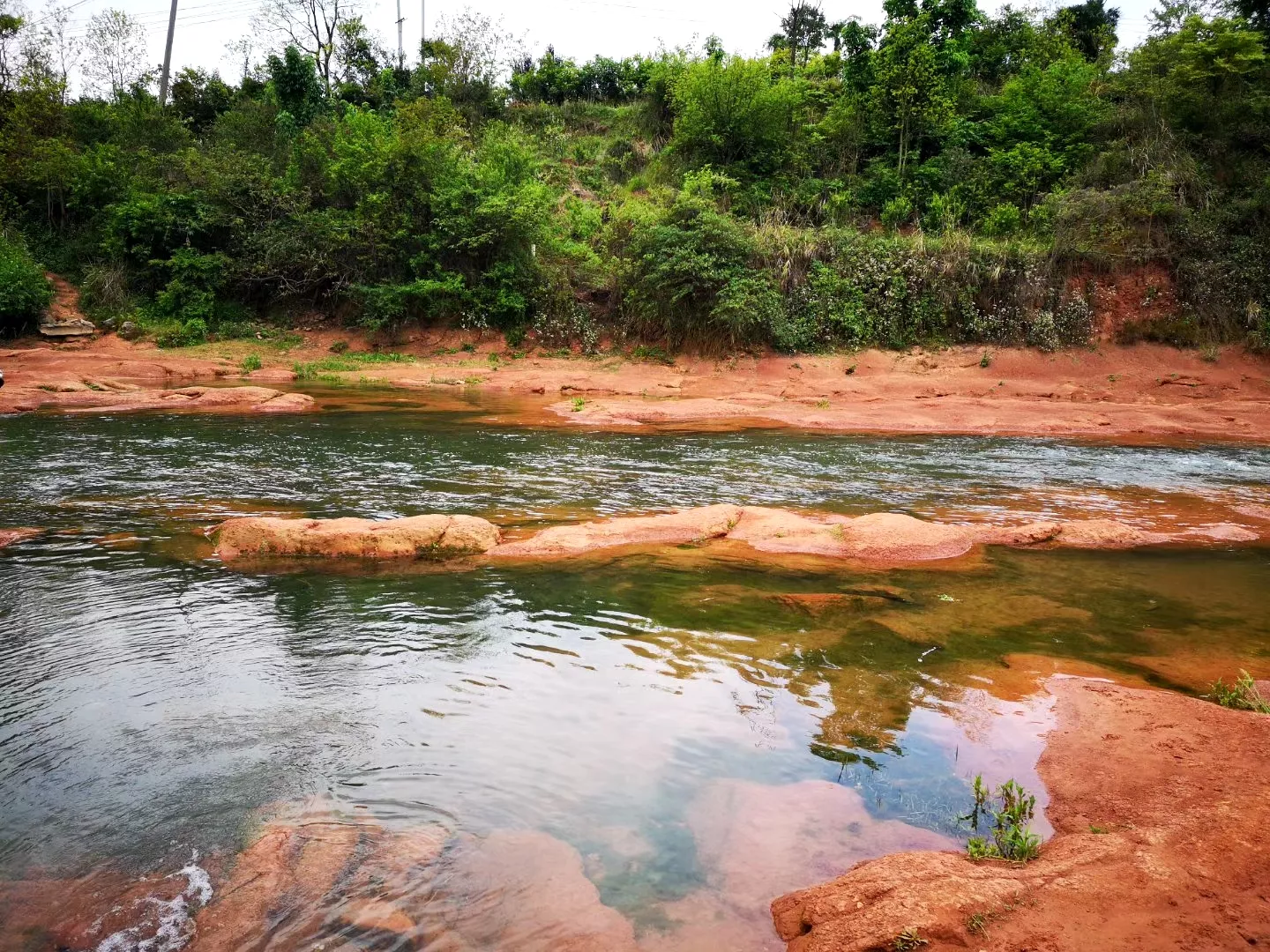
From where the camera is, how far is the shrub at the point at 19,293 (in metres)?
22.1

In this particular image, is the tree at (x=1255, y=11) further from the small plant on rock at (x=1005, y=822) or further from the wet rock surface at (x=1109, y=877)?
the small plant on rock at (x=1005, y=822)

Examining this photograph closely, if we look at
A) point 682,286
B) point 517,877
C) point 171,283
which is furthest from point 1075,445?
point 171,283

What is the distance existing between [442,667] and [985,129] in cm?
2902

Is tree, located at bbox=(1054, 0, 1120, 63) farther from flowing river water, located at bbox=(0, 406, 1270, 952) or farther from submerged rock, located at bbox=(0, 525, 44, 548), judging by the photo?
submerged rock, located at bbox=(0, 525, 44, 548)

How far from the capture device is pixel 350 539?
24.5 feet

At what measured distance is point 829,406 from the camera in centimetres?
1823

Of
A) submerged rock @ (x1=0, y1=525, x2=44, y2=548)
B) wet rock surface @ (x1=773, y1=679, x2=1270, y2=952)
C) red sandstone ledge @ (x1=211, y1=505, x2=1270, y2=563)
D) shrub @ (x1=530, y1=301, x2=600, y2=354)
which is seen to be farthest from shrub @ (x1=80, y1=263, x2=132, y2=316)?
wet rock surface @ (x1=773, y1=679, x2=1270, y2=952)

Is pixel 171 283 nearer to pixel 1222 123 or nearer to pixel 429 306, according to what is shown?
pixel 429 306

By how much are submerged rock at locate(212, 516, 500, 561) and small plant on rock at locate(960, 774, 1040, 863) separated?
5.08 meters

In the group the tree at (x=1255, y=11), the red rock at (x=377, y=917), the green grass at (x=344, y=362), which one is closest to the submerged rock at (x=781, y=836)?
the red rock at (x=377, y=917)

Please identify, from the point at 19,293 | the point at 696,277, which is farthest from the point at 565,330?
the point at 19,293

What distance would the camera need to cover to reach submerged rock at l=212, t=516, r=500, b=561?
7.41 m

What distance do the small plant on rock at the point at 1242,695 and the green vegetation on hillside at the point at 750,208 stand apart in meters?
17.3

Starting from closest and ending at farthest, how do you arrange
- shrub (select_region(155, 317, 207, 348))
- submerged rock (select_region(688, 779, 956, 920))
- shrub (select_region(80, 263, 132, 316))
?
submerged rock (select_region(688, 779, 956, 920))
shrub (select_region(155, 317, 207, 348))
shrub (select_region(80, 263, 132, 316))
